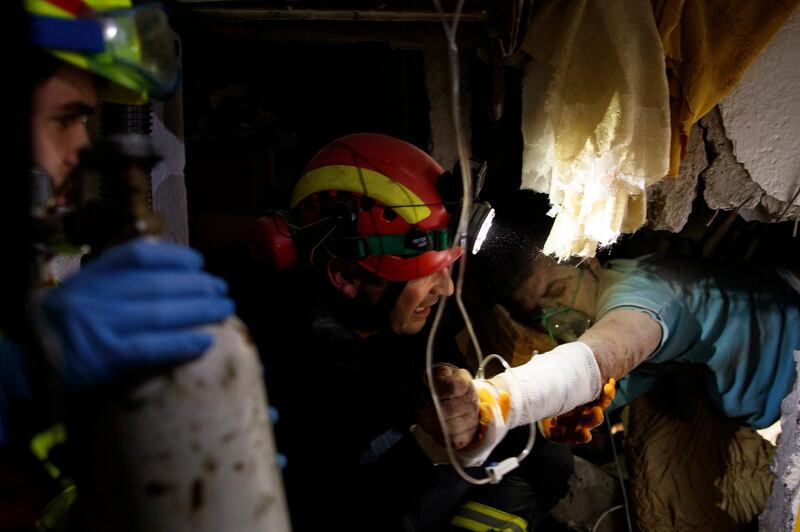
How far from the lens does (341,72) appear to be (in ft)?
15.0

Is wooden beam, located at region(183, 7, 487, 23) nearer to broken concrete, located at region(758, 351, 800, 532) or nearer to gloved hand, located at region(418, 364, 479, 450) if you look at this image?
gloved hand, located at region(418, 364, 479, 450)

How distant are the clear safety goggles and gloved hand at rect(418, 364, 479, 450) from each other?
4.77ft

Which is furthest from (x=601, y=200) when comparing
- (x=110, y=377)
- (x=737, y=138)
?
(x=110, y=377)

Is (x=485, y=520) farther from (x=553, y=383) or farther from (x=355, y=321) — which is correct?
(x=355, y=321)

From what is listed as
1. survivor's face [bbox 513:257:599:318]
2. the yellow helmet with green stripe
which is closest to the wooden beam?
the yellow helmet with green stripe

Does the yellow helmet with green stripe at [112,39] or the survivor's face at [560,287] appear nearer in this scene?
the yellow helmet with green stripe at [112,39]

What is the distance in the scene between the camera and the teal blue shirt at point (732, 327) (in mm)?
3244

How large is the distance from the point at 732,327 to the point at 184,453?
3.39 meters

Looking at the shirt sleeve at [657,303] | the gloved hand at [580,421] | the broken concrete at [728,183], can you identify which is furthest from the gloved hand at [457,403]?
the broken concrete at [728,183]

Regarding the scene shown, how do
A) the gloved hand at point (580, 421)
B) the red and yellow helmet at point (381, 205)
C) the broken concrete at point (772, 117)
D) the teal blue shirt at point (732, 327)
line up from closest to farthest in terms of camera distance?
the red and yellow helmet at point (381, 205), the broken concrete at point (772, 117), the gloved hand at point (580, 421), the teal blue shirt at point (732, 327)

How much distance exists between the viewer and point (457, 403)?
84.7 inches

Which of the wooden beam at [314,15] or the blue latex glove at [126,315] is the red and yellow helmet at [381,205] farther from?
the blue latex glove at [126,315]

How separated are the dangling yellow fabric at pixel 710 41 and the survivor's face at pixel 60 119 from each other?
228 cm

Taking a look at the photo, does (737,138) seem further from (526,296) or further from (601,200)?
(526,296)
